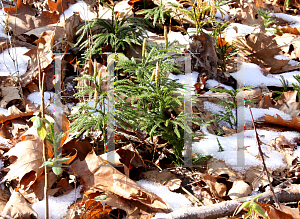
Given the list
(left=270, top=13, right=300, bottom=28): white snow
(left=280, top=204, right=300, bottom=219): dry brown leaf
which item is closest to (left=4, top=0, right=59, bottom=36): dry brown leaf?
(left=280, top=204, right=300, bottom=219): dry brown leaf

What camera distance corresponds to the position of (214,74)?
9.94ft

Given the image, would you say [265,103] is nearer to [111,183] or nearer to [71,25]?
[111,183]

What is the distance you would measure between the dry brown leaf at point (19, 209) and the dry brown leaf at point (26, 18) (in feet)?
7.04

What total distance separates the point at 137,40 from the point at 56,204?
178cm

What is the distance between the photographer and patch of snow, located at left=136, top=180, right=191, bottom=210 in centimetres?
167

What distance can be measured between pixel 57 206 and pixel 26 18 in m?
2.38

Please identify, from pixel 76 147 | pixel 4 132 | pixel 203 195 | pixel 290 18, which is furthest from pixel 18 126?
pixel 290 18

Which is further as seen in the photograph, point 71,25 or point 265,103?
point 71,25

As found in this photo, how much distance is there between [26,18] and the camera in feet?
10.2

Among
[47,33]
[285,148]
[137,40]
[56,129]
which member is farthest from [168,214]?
[47,33]

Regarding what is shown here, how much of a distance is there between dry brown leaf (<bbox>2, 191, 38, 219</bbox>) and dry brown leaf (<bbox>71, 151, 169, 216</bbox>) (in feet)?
1.09

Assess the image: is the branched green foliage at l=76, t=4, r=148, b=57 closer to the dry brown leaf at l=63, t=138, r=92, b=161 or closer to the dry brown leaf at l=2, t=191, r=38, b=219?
the dry brown leaf at l=63, t=138, r=92, b=161

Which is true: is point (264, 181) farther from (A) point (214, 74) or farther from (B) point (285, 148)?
(A) point (214, 74)

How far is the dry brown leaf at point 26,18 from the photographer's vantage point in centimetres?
305
